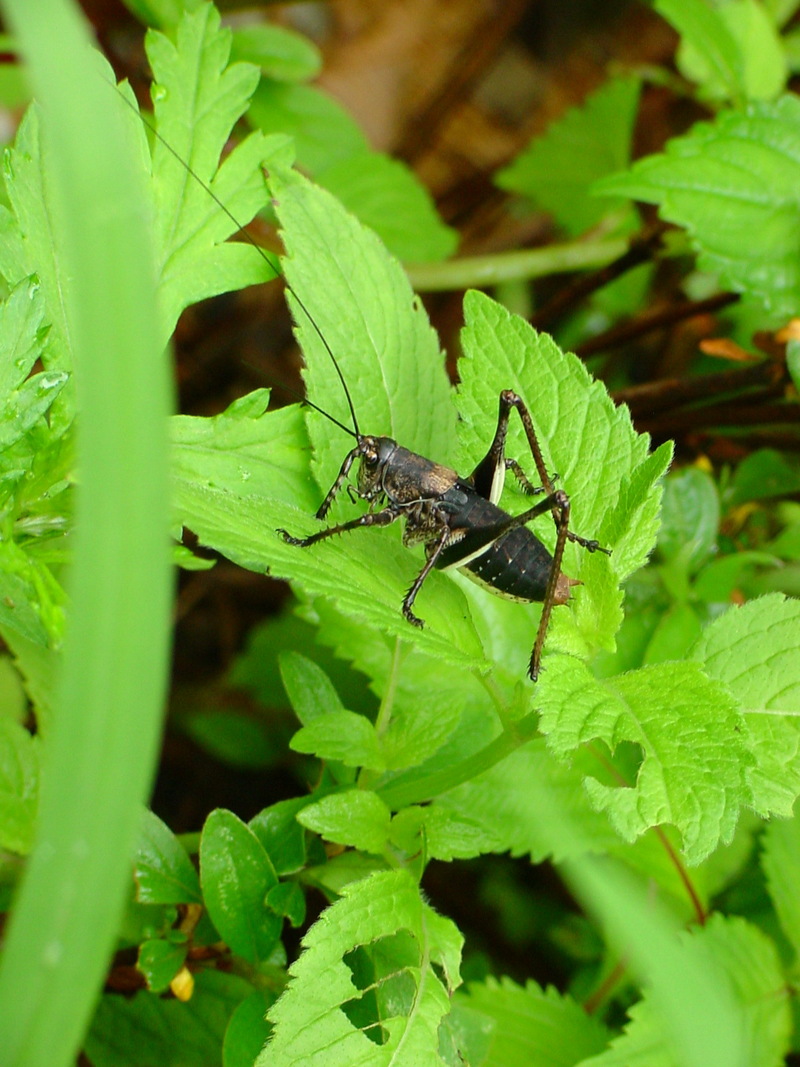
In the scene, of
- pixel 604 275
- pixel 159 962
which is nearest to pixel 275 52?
pixel 604 275

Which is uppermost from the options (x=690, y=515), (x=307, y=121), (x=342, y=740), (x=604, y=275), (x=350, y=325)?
(x=307, y=121)

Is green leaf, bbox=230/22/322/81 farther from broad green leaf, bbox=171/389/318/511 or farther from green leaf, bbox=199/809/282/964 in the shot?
green leaf, bbox=199/809/282/964

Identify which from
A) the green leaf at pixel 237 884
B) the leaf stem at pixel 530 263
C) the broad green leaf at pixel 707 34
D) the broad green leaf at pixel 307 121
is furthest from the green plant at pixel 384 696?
the broad green leaf at pixel 707 34

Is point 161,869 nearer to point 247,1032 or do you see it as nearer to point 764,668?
point 247,1032

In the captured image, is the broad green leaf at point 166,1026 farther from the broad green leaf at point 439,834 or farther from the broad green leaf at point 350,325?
the broad green leaf at point 350,325

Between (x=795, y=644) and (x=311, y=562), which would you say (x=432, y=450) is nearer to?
(x=311, y=562)

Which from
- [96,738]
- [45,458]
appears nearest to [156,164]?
[45,458]
